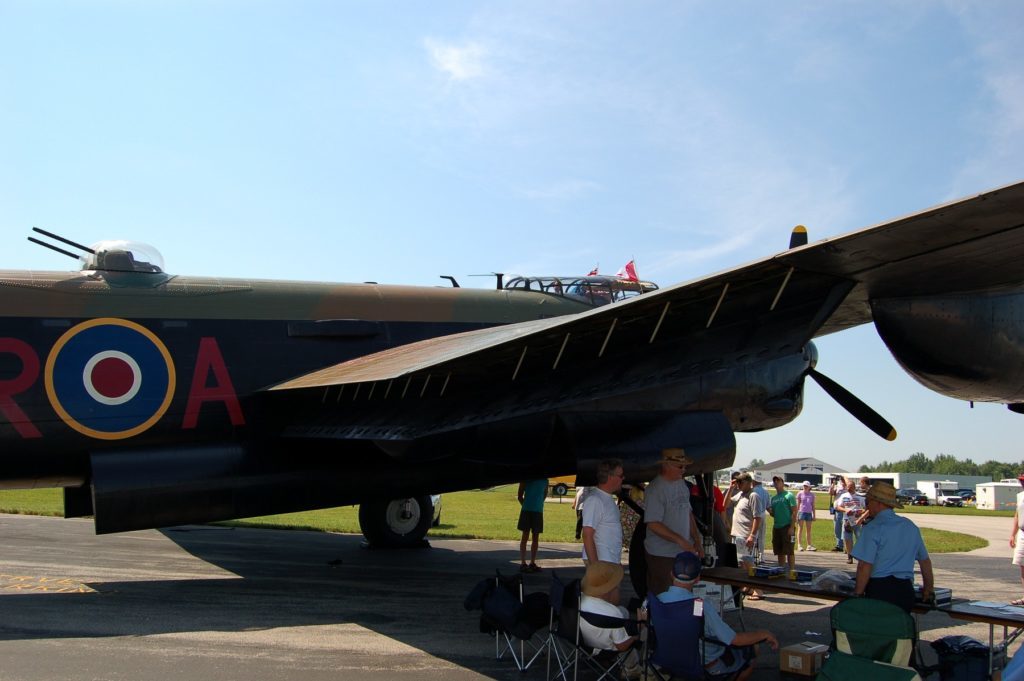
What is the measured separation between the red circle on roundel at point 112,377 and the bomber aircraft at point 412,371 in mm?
24

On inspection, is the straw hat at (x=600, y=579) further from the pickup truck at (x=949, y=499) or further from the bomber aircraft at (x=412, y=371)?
the pickup truck at (x=949, y=499)

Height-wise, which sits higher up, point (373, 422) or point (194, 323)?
point (194, 323)

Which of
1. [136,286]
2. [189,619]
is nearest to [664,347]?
[189,619]

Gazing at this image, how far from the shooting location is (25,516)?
22938 millimetres

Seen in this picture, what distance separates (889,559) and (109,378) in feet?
30.5

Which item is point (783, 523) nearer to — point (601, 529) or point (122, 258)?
point (601, 529)

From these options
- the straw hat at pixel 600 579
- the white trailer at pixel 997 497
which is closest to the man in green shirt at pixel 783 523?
the straw hat at pixel 600 579

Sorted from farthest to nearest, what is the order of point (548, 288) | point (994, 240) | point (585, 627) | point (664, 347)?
point (548, 288)
point (664, 347)
point (585, 627)
point (994, 240)

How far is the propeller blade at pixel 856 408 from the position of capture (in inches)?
412

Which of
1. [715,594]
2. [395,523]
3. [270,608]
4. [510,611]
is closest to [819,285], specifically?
[715,594]

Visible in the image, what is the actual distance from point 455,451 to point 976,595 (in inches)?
325

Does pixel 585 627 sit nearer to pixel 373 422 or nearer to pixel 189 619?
pixel 373 422

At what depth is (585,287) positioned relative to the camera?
48.9 feet

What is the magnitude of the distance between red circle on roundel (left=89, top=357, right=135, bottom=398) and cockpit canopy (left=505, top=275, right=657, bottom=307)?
631 cm
